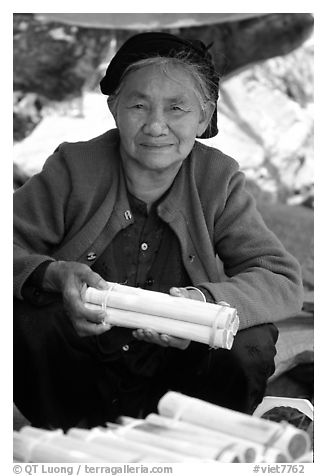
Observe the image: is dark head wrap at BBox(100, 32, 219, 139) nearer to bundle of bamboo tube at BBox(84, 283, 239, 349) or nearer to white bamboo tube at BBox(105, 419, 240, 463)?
bundle of bamboo tube at BBox(84, 283, 239, 349)

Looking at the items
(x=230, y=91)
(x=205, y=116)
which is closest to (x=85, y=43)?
(x=230, y=91)

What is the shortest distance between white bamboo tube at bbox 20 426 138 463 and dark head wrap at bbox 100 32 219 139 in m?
0.71

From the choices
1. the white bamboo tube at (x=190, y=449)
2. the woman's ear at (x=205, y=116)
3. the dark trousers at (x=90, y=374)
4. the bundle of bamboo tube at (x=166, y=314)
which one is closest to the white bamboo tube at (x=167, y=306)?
the bundle of bamboo tube at (x=166, y=314)

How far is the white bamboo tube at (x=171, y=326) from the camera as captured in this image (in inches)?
72.7

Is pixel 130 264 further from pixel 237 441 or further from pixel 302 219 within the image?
pixel 302 219

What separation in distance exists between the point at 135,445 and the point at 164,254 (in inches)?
16.1

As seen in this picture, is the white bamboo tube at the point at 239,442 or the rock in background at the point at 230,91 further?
the rock in background at the point at 230,91

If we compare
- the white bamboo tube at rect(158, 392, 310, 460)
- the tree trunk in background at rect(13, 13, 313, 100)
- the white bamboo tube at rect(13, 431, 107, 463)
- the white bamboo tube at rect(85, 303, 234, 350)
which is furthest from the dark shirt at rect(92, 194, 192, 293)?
the tree trunk in background at rect(13, 13, 313, 100)

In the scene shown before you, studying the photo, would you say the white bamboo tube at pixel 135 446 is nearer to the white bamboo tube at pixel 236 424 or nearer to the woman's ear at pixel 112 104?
the white bamboo tube at pixel 236 424

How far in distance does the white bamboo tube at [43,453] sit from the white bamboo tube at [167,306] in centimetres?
29

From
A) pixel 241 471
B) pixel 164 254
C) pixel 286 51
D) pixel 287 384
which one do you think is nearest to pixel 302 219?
pixel 286 51

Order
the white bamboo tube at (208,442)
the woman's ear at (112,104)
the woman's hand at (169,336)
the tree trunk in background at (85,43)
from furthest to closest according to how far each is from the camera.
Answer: the tree trunk in background at (85,43)
the woman's ear at (112,104)
the woman's hand at (169,336)
the white bamboo tube at (208,442)

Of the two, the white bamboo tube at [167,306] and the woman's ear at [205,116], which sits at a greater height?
the woman's ear at [205,116]

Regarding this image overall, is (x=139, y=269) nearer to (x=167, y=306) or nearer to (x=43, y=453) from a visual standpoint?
(x=167, y=306)
